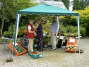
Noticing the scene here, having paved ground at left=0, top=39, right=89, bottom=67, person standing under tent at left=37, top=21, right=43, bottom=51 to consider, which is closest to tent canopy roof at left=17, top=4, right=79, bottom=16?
person standing under tent at left=37, top=21, right=43, bottom=51

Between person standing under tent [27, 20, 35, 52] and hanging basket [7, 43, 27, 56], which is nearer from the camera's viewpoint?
hanging basket [7, 43, 27, 56]

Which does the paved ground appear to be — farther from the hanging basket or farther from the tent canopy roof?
the tent canopy roof

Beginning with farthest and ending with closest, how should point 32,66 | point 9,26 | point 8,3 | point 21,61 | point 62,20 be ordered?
point 62,20 < point 9,26 < point 8,3 < point 21,61 < point 32,66

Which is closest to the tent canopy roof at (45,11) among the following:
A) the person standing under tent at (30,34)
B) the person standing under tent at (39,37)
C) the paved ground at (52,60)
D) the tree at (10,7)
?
the person standing under tent at (30,34)

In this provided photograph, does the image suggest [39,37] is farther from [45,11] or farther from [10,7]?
[10,7]

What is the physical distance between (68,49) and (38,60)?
8.21 ft

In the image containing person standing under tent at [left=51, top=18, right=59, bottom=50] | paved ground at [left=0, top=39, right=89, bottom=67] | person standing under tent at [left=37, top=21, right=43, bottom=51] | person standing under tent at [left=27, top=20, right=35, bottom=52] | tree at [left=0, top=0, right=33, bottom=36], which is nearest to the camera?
paved ground at [left=0, top=39, right=89, bottom=67]

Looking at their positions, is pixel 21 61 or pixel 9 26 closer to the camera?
pixel 21 61

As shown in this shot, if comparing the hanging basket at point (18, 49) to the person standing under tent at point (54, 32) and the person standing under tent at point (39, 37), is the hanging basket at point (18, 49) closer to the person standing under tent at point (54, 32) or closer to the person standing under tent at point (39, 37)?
the person standing under tent at point (39, 37)

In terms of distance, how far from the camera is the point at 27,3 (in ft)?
63.8

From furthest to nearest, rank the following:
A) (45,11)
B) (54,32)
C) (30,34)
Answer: (54,32) < (45,11) < (30,34)

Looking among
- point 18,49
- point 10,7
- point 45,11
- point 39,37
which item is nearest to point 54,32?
point 39,37

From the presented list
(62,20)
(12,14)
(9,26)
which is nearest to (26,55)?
(12,14)

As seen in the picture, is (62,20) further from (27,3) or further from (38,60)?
(38,60)
